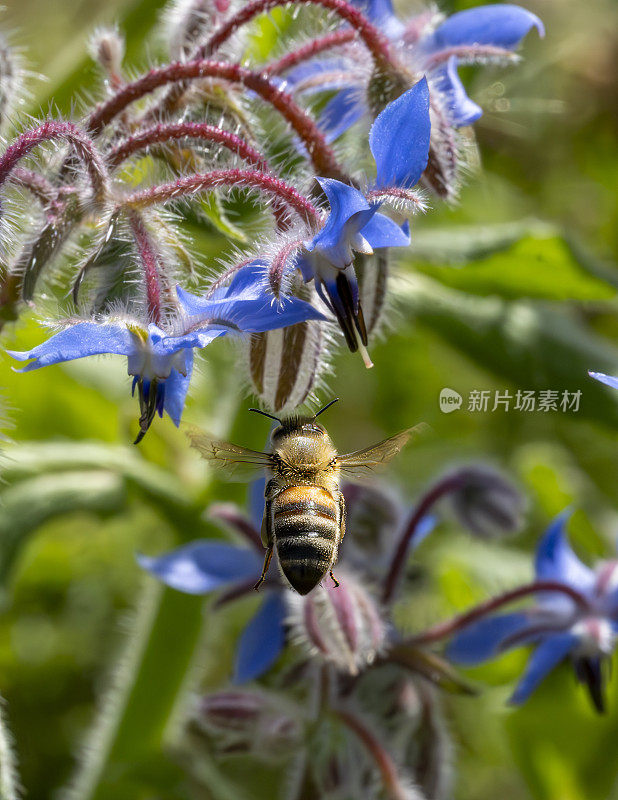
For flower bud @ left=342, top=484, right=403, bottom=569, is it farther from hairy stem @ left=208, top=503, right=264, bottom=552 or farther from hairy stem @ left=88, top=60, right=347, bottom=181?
hairy stem @ left=88, top=60, right=347, bottom=181

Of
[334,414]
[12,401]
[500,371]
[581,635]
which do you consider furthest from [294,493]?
[334,414]

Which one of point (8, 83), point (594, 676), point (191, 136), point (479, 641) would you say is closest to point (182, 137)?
point (191, 136)

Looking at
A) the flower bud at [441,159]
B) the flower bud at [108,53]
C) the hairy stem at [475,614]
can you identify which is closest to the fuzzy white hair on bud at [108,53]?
the flower bud at [108,53]

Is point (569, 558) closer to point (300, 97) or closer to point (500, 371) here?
point (500, 371)

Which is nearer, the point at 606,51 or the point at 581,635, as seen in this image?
the point at 581,635

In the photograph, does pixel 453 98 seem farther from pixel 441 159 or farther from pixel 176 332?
pixel 176 332

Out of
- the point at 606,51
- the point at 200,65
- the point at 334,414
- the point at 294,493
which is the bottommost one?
the point at 334,414

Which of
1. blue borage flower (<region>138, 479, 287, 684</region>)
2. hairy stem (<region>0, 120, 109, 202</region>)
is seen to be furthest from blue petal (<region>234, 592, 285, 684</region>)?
hairy stem (<region>0, 120, 109, 202</region>)

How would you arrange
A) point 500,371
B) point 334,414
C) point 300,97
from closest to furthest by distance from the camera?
1. point 300,97
2. point 500,371
3. point 334,414
